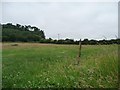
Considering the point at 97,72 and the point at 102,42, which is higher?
the point at 102,42

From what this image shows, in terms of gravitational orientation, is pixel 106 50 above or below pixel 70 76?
above

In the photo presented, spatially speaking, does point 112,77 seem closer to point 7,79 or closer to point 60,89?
Answer: point 60,89

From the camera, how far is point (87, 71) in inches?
240

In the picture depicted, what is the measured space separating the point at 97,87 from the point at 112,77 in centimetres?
36

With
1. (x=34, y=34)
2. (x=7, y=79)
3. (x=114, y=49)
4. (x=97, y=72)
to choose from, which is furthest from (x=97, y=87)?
(x=34, y=34)

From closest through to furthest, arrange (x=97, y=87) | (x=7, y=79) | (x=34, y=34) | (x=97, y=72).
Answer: (x=97, y=87) → (x=97, y=72) → (x=7, y=79) → (x=34, y=34)

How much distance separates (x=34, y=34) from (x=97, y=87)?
111 ft

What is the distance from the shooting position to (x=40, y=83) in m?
5.99

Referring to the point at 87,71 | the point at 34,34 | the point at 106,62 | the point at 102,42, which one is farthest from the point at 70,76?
the point at 34,34

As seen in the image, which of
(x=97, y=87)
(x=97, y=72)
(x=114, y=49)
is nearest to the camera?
(x=97, y=87)

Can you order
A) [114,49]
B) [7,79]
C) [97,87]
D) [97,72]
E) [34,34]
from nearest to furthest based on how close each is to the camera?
[97,87], [97,72], [114,49], [7,79], [34,34]

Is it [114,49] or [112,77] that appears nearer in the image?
[112,77]

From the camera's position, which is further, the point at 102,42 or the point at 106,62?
the point at 102,42

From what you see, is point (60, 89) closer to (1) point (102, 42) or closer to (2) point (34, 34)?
(1) point (102, 42)
